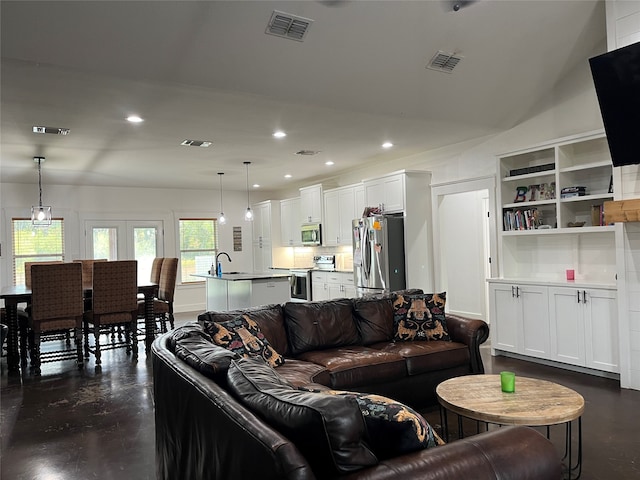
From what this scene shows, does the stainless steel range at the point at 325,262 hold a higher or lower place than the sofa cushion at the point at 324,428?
higher

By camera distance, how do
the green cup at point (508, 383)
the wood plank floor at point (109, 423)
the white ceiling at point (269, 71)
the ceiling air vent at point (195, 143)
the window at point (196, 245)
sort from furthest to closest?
the window at point (196, 245) < the ceiling air vent at point (195, 143) < the white ceiling at point (269, 71) < the wood plank floor at point (109, 423) < the green cup at point (508, 383)

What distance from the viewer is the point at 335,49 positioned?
12.3ft

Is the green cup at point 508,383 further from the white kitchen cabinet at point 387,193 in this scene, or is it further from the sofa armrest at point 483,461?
the white kitchen cabinet at point 387,193

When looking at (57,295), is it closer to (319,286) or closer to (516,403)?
(319,286)

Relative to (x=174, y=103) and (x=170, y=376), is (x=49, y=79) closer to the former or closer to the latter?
(x=174, y=103)

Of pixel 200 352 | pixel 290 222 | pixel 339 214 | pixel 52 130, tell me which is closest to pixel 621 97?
pixel 200 352

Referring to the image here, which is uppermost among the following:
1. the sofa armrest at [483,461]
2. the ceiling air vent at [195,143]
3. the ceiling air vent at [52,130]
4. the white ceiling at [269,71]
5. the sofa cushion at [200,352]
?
the white ceiling at [269,71]

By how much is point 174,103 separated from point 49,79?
971mm

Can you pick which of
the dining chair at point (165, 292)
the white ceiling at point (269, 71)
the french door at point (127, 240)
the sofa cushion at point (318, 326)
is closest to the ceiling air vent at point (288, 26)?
the white ceiling at point (269, 71)

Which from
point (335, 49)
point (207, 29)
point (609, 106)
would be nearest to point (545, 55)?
point (609, 106)

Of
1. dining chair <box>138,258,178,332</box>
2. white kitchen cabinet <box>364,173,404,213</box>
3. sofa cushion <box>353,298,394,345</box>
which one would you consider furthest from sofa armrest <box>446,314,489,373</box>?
dining chair <box>138,258,178,332</box>

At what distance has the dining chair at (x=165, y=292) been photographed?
6.50 metres

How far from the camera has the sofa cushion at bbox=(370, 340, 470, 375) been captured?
3.53 meters

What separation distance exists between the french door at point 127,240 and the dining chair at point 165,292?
85.9 inches
